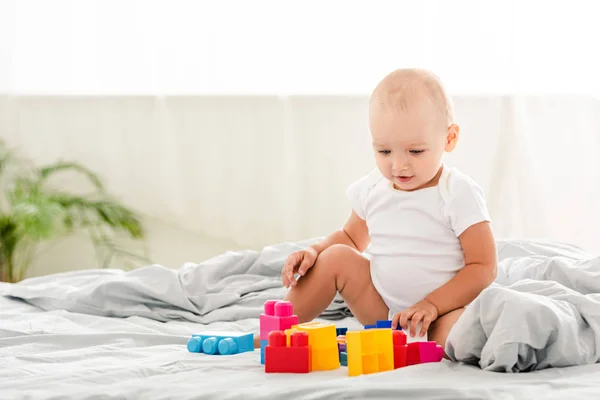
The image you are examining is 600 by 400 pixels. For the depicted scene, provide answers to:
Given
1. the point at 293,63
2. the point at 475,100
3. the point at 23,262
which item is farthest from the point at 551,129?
the point at 23,262

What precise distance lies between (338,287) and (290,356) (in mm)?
398

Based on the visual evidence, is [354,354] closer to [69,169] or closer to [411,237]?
[411,237]

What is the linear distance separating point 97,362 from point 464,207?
2.34 ft

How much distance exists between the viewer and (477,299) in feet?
4.47

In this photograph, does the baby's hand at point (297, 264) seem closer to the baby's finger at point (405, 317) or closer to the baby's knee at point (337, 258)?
the baby's knee at point (337, 258)

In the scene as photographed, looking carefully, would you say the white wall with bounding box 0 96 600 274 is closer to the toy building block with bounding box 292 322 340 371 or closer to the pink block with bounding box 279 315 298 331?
the pink block with bounding box 279 315 298 331

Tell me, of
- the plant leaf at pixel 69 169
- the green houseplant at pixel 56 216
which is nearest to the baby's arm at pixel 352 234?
the green houseplant at pixel 56 216

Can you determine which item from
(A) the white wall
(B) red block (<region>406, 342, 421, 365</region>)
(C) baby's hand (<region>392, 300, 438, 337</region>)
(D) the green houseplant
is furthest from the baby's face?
(D) the green houseplant

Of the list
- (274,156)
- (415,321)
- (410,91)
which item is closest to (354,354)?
(415,321)

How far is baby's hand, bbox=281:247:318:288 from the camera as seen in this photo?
1.70m

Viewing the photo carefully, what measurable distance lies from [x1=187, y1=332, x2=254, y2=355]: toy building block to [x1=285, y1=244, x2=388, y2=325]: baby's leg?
0.18 metres

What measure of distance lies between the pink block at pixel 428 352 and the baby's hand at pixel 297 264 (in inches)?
14.4

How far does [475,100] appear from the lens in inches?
134

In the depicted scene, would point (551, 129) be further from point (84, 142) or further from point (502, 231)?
point (84, 142)
